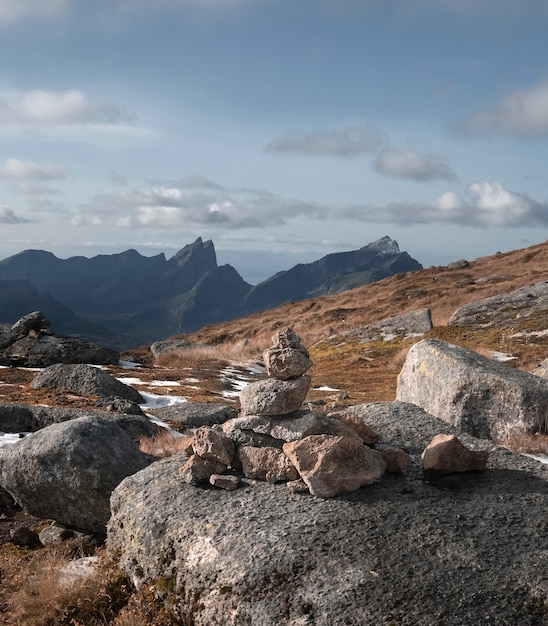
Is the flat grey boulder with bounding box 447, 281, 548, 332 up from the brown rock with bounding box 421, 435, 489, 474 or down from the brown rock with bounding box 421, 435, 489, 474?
up

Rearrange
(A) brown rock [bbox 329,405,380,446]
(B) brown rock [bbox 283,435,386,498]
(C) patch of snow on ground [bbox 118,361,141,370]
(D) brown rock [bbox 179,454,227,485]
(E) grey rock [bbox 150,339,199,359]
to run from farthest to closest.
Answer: (E) grey rock [bbox 150,339,199,359], (C) patch of snow on ground [bbox 118,361,141,370], (A) brown rock [bbox 329,405,380,446], (D) brown rock [bbox 179,454,227,485], (B) brown rock [bbox 283,435,386,498]

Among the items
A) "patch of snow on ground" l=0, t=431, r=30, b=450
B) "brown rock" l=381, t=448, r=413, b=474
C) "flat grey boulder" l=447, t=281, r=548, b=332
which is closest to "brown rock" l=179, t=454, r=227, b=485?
"brown rock" l=381, t=448, r=413, b=474

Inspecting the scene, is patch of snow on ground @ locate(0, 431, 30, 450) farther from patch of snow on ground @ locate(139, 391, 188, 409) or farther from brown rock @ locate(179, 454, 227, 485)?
brown rock @ locate(179, 454, 227, 485)

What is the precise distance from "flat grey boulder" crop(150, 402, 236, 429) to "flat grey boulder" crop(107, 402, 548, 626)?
30.0 feet

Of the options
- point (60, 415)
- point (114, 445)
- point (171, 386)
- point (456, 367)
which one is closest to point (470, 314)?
point (171, 386)

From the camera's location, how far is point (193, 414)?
17516mm

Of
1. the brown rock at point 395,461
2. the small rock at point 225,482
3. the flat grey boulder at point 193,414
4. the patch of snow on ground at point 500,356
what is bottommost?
the flat grey boulder at point 193,414

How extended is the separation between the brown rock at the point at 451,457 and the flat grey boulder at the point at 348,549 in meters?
0.14

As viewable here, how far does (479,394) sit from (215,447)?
6944 millimetres

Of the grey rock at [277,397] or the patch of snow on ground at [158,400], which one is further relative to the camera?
the patch of snow on ground at [158,400]

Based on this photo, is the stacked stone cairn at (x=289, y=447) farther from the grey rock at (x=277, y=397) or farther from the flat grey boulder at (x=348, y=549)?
the flat grey boulder at (x=348, y=549)

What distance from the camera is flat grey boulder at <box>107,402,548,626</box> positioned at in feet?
16.9

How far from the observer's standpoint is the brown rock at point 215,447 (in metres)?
7.60

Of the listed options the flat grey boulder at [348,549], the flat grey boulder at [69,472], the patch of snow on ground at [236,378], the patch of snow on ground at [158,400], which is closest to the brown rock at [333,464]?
the flat grey boulder at [348,549]
